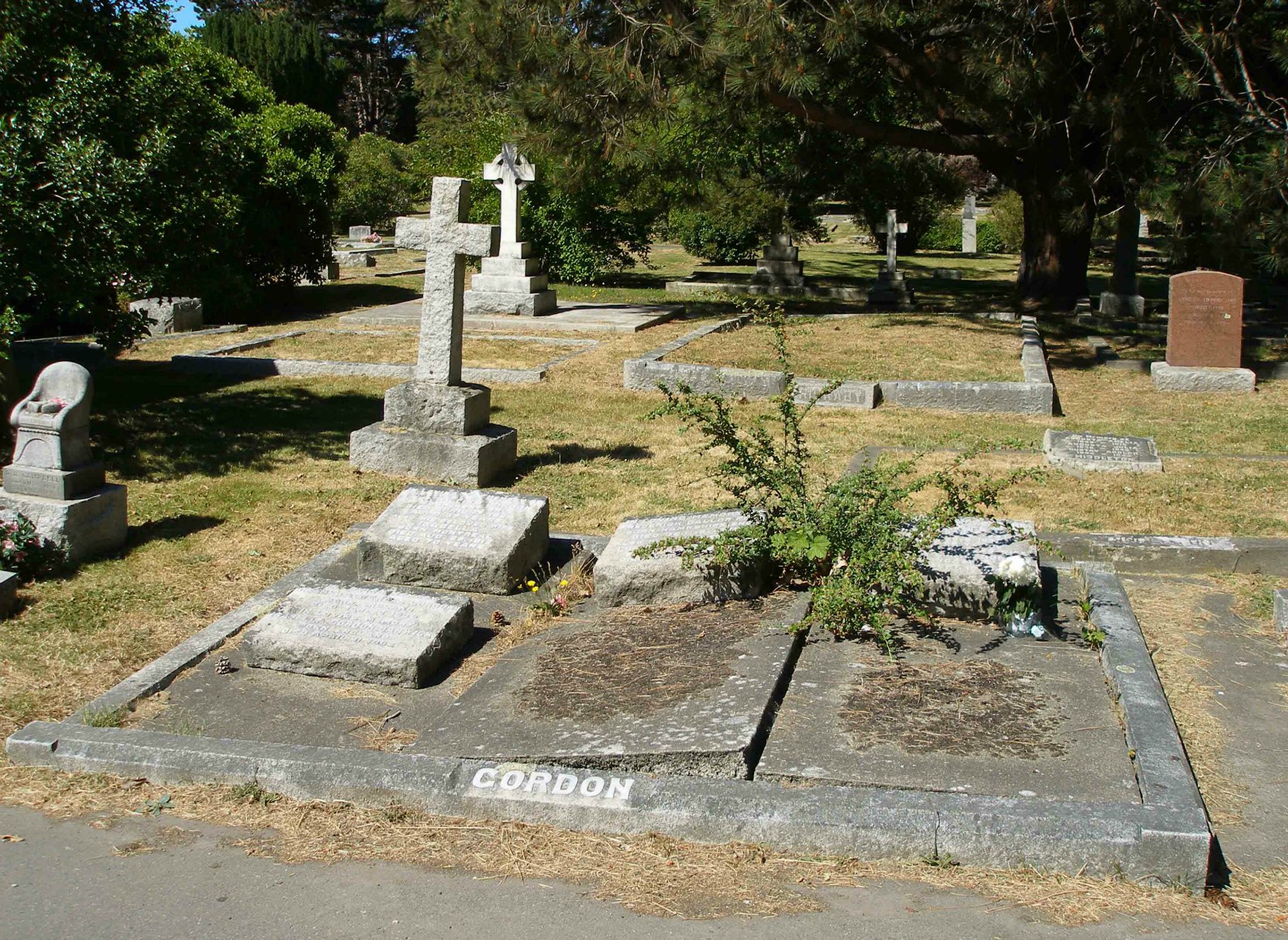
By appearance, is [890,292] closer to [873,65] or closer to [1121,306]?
[1121,306]

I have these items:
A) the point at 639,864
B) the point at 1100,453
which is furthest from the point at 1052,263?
the point at 639,864

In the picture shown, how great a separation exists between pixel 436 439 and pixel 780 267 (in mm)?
14957

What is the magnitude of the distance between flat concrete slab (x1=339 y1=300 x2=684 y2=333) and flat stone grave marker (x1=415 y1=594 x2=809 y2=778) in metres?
11.1

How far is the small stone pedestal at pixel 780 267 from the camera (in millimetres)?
22500

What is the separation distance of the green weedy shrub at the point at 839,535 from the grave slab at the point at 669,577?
0.30 ft

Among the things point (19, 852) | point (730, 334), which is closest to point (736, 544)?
point (19, 852)

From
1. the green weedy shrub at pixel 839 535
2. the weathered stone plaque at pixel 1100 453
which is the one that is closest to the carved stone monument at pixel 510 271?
the weathered stone plaque at pixel 1100 453

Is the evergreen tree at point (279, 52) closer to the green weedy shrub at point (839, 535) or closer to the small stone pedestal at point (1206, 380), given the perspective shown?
the small stone pedestal at point (1206, 380)

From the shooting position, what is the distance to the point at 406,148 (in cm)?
4109

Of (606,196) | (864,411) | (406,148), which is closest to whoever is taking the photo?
(864,411)

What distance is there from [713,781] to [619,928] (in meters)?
0.75

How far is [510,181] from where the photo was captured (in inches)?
708

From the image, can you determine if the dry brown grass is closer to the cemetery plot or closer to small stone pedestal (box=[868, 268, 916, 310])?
the cemetery plot

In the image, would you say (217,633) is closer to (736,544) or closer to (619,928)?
(736,544)
